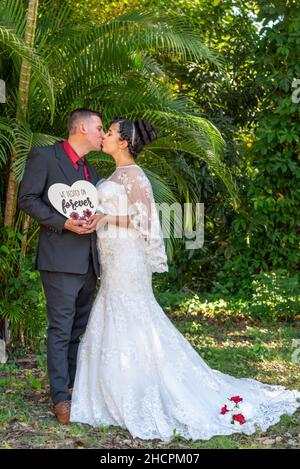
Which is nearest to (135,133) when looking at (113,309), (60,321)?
(113,309)

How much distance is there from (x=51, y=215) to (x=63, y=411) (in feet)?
3.87

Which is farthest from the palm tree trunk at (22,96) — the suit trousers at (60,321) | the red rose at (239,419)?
the red rose at (239,419)

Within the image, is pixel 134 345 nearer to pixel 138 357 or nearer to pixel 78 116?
pixel 138 357

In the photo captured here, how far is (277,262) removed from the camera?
9109 millimetres

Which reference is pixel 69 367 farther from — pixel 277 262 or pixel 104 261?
pixel 277 262

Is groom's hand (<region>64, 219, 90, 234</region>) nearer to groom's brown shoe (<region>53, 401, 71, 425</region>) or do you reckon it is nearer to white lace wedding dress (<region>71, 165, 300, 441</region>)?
white lace wedding dress (<region>71, 165, 300, 441</region>)

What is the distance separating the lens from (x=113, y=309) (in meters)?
4.66

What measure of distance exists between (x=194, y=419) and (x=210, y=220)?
5.71 metres

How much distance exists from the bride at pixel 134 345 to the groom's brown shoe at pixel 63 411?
0.13 ft

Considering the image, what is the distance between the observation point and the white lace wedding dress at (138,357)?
4406 mm

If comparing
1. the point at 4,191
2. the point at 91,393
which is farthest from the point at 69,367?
the point at 4,191

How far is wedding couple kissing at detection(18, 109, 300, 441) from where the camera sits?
175 inches

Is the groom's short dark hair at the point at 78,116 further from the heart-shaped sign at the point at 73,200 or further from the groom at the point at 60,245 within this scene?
the heart-shaped sign at the point at 73,200

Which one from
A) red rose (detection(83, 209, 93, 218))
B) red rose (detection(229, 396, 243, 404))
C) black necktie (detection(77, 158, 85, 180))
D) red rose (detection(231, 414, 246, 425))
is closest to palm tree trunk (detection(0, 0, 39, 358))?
black necktie (detection(77, 158, 85, 180))
